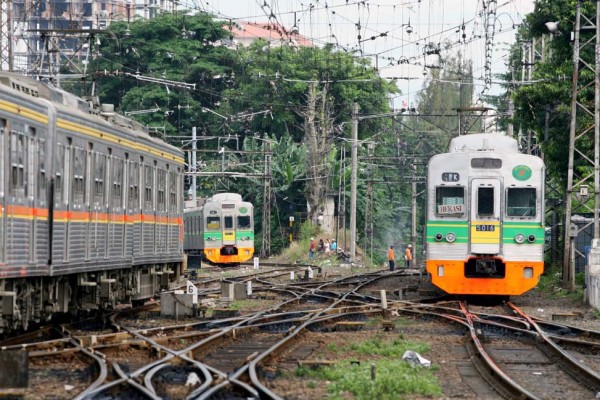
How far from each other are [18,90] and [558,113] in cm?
2045

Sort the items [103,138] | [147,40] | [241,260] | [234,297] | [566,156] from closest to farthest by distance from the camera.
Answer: [103,138], [234,297], [566,156], [241,260], [147,40]

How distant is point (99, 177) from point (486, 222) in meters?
9.19

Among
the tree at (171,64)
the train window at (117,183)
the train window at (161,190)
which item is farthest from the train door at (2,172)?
the tree at (171,64)

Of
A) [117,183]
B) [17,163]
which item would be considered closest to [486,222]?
[117,183]

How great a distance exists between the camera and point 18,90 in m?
14.7

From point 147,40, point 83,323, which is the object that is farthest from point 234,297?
point 147,40

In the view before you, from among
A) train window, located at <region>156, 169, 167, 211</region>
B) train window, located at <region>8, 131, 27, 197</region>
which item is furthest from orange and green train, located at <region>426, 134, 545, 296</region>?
train window, located at <region>8, 131, 27, 197</region>

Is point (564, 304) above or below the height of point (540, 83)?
below

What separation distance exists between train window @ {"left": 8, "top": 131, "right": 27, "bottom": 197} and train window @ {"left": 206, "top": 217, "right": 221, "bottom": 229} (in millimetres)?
39850

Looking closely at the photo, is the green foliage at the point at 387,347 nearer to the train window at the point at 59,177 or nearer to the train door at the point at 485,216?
the train window at the point at 59,177

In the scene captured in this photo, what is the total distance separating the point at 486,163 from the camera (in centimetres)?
2470

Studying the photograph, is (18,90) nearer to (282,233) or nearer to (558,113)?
(558,113)

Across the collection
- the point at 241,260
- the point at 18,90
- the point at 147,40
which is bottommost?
the point at 241,260

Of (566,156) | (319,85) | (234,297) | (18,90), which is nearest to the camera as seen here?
(18,90)
